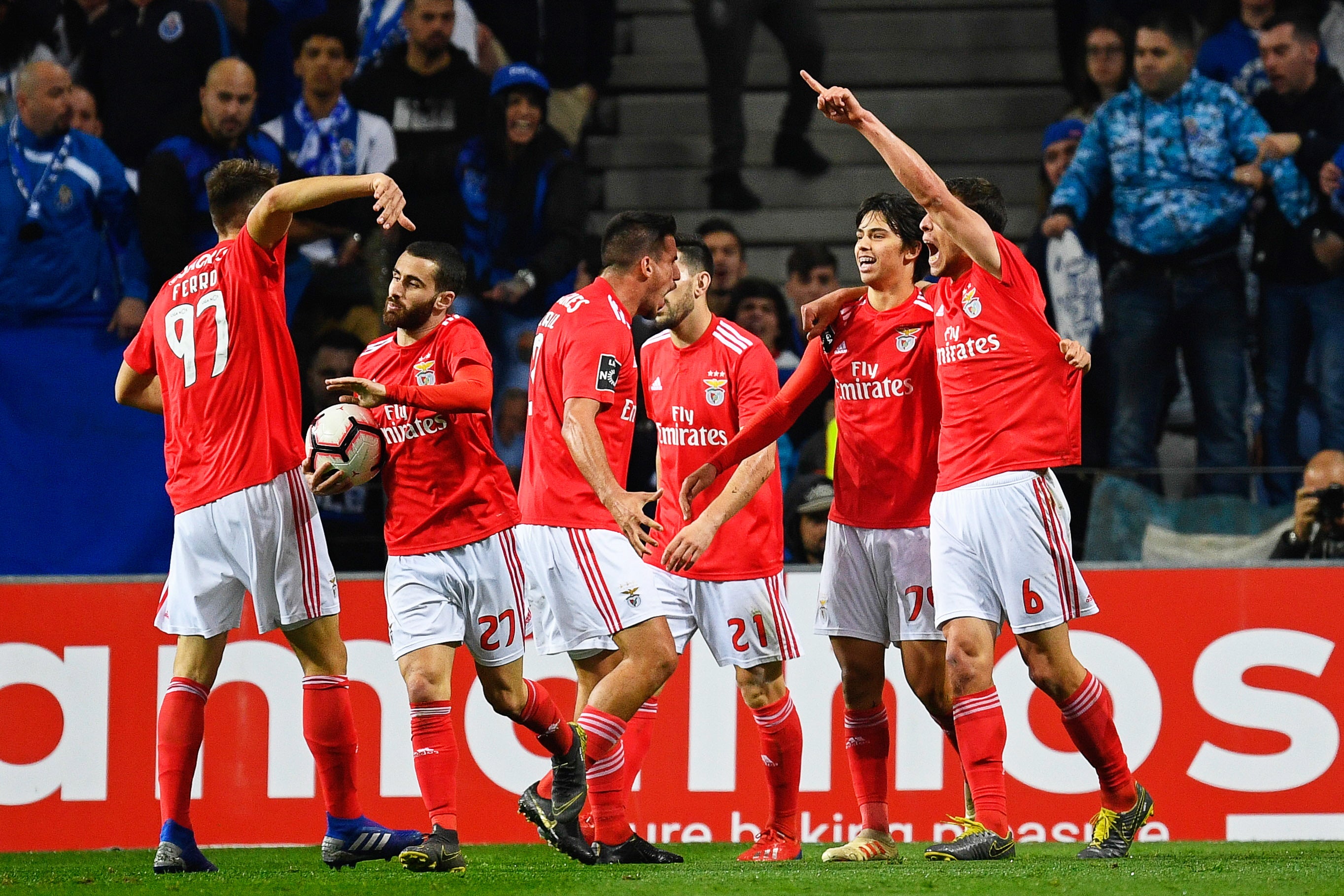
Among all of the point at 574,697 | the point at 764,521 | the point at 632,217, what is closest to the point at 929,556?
the point at 764,521

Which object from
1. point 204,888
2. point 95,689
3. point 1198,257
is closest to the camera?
point 204,888

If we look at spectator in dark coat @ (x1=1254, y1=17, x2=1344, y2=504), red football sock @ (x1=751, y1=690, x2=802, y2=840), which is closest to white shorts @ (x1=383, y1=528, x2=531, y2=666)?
red football sock @ (x1=751, y1=690, x2=802, y2=840)

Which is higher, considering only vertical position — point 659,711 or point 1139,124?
point 1139,124

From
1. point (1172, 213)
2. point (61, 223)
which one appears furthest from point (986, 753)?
point (61, 223)

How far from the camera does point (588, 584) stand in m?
5.46

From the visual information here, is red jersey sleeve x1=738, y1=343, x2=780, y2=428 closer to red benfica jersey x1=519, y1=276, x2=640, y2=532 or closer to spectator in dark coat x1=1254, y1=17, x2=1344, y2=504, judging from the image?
red benfica jersey x1=519, y1=276, x2=640, y2=532

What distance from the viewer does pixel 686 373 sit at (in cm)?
595

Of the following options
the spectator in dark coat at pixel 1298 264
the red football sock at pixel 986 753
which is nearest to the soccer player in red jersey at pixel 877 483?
the red football sock at pixel 986 753

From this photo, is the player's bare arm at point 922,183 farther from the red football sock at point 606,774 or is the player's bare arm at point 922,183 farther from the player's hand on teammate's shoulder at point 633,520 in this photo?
the red football sock at point 606,774

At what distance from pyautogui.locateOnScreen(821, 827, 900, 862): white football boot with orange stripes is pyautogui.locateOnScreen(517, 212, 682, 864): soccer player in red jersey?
2.24ft

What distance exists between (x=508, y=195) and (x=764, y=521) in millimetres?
4813

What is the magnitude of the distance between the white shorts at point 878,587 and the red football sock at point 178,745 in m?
2.22

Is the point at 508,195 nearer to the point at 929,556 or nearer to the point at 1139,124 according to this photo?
the point at 1139,124

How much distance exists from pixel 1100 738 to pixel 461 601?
7.30 feet
